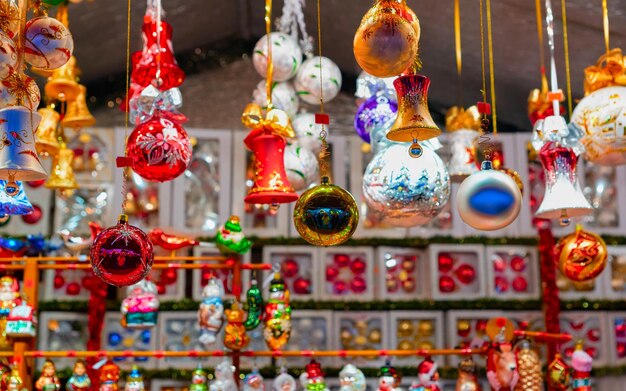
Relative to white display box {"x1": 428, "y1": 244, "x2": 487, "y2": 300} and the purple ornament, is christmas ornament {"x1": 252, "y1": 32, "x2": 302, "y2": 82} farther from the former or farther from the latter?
white display box {"x1": 428, "y1": 244, "x2": 487, "y2": 300}

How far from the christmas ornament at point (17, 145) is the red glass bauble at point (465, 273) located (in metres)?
3.22

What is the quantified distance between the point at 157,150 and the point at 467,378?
234 cm

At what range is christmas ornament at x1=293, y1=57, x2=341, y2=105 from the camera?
453 cm

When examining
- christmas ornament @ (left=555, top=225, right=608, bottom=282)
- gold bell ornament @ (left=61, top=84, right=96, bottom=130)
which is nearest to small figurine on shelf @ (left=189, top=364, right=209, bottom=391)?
gold bell ornament @ (left=61, top=84, right=96, bottom=130)

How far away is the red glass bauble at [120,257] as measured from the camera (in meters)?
3.00

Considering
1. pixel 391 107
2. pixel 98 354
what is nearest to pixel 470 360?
pixel 391 107

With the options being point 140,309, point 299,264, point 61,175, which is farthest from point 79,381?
point 299,264

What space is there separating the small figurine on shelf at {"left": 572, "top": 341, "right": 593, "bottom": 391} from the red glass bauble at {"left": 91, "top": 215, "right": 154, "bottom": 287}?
2502 millimetres

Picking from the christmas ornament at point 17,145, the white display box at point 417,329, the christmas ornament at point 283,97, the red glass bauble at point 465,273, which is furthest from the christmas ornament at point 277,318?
the christmas ornament at point 17,145

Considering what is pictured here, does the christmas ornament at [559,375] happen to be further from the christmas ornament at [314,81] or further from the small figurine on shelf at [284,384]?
the christmas ornament at [314,81]

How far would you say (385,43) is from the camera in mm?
2744

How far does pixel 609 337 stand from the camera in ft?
18.1

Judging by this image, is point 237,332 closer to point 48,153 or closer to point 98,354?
point 98,354

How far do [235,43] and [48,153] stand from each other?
3.06 m
